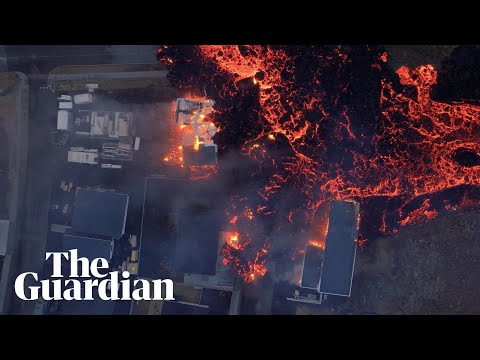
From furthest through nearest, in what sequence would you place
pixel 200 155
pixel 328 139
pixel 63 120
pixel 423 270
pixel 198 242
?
1. pixel 63 120
2. pixel 328 139
3. pixel 423 270
4. pixel 200 155
5. pixel 198 242

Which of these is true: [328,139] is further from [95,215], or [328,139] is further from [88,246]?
[88,246]

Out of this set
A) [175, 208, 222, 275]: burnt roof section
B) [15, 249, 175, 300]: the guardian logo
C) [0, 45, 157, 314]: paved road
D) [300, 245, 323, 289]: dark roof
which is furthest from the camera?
[0, 45, 157, 314]: paved road

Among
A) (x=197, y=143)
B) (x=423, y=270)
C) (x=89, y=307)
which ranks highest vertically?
(x=197, y=143)

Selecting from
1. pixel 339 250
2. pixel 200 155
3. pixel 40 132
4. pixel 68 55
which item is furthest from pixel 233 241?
pixel 68 55

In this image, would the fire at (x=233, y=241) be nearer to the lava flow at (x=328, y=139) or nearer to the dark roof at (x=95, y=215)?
the lava flow at (x=328, y=139)

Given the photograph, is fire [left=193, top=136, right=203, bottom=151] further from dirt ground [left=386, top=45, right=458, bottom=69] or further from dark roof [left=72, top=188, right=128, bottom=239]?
dirt ground [left=386, top=45, right=458, bottom=69]

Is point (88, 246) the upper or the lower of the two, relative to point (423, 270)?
lower

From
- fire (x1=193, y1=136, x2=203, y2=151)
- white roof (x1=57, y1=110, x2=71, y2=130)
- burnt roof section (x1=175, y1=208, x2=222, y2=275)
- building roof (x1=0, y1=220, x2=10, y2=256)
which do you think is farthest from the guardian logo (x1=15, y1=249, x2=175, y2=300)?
fire (x1=193, y1=136, x2=203, y2=151)
